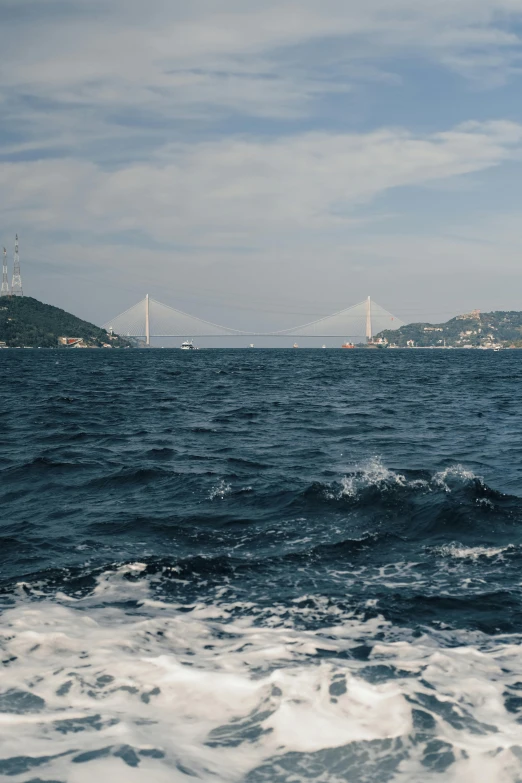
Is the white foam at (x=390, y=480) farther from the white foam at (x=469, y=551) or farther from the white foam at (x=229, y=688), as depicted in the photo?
the white foam at (x=229, y=688)

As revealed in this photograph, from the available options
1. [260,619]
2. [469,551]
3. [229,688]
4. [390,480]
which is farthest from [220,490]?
[229,688]

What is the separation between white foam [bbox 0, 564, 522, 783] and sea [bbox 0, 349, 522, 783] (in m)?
0.02

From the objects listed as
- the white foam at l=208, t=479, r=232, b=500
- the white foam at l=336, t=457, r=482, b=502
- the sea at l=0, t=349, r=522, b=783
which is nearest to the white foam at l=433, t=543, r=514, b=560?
the sea at l=0, t=349, r=522, b=783

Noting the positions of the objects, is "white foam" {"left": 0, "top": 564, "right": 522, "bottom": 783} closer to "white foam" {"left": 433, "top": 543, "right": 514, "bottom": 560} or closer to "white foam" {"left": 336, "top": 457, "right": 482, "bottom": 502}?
"white foam" {"left": 433, "top": 543, "right": 514, "bottom": 560}

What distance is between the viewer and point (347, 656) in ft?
17.6

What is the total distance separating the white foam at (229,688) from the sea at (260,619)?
0.02 meters

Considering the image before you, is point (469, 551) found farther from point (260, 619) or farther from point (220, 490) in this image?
point (220, 490)

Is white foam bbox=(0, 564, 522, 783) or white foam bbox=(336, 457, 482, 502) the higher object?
white foam bbox=(336, 457, 482, 502)

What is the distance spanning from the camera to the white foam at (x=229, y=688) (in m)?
4.05

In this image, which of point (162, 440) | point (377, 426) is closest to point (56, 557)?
point (162, 440)

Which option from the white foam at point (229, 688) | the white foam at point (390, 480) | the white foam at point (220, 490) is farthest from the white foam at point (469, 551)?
the white foam at point (220, 490)

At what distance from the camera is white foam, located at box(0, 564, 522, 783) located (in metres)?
4.05

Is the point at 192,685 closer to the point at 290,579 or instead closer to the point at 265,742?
the point at 265,742

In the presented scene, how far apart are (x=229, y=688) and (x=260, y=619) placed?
1.33 m
